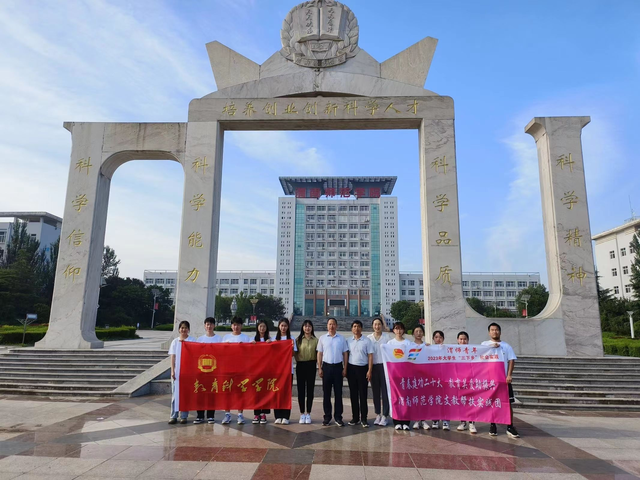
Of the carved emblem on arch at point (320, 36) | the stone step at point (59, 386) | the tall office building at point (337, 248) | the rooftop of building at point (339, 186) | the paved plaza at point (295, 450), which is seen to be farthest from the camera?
the rooftop of building at point (339, 186)

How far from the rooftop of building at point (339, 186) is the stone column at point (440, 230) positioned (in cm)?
5669

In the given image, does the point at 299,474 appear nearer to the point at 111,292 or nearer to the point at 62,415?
the point at 62,415

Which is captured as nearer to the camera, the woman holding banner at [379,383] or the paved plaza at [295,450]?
the paved plaza at [295,450]

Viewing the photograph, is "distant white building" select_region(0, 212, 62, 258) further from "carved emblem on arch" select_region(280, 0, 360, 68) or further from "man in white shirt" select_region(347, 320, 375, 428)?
"man in white shirt" select_region(347, 320, 375, 428)

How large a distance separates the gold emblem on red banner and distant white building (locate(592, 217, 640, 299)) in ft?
136

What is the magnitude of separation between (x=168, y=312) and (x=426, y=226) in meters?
30.7

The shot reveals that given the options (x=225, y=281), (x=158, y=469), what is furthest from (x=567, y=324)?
(x=225, y=281)

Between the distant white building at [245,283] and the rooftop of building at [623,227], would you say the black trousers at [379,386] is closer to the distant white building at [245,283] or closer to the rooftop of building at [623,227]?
the rooftop of building at [623,227]

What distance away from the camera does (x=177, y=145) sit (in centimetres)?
1052

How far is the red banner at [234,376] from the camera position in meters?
4.79

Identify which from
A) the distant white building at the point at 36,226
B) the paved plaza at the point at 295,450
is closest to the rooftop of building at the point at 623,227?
the paved plaza at the point at 295,450

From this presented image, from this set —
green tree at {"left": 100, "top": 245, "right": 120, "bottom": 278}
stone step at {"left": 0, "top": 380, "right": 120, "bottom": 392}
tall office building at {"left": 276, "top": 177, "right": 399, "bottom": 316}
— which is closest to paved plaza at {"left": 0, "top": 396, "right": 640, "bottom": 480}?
stone step at {"left": 0, "top": 380, "right": 120, "bottom": 392}

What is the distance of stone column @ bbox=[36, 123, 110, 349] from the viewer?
9516mm

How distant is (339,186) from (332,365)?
63.4 metres
